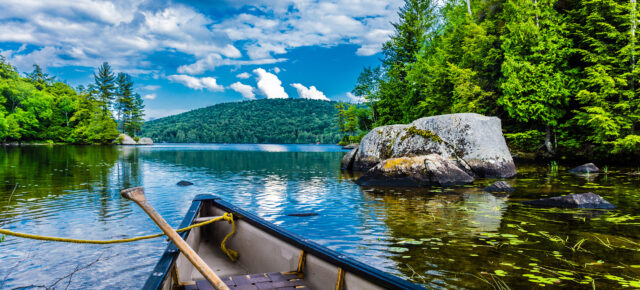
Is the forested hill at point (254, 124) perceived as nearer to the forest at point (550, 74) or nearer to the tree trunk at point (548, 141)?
the forest at point (550, 74)

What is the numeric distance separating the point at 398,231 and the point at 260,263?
3649 millimetres

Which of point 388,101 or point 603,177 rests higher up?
point 388,101

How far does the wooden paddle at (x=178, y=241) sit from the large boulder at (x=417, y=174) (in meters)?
11.6

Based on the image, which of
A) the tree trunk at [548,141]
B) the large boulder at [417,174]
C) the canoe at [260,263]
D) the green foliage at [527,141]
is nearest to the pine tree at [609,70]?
the tree trunk at [548,141]

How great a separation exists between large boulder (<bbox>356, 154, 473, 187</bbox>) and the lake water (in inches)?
42.3

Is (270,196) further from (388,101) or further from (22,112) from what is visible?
(22,112)

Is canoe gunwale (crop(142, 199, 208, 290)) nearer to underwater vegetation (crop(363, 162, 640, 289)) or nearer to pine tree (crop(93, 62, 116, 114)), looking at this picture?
underwater vegetation (crop(363, 162, 640, 289))

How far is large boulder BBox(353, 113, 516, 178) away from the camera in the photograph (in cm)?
1586

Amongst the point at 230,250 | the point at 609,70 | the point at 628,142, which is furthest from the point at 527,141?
the point at 230,250

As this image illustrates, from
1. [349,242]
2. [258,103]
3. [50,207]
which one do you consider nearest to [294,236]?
[349,242]

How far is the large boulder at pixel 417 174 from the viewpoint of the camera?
13.9m

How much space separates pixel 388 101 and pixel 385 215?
99.7 ft

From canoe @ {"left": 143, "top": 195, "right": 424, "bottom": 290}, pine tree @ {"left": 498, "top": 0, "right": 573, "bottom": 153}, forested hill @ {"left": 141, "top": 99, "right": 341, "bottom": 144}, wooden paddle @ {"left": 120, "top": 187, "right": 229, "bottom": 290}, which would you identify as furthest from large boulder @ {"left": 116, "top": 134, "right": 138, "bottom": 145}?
wooden paddle @ {"left": 120, "top": 187, "right": 229, "bottom": 290}

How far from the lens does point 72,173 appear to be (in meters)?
17.7
